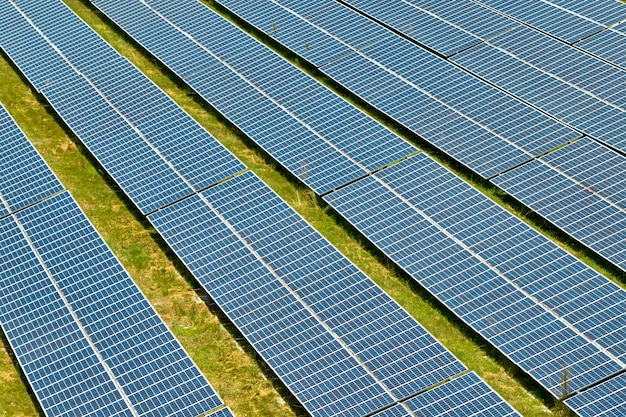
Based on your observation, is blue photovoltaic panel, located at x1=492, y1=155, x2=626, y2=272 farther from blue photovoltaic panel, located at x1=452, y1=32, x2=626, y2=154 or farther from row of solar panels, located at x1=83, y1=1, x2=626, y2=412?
blue photovoltaic panel, located at x1=452, y1=32, x2=626, y2=154

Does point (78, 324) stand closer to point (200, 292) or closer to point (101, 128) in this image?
point (200, 292)

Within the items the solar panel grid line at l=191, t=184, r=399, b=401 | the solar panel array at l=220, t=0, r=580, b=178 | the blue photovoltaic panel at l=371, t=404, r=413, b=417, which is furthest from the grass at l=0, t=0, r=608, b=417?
the solar panel array at l=220, t=0, r=580, b=178

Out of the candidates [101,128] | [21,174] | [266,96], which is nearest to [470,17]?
[266,96]

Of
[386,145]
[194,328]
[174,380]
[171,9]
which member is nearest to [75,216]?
[194,328]

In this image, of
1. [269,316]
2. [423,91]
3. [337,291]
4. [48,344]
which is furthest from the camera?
[423,91]

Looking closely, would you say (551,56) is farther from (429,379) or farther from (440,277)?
(429,379)

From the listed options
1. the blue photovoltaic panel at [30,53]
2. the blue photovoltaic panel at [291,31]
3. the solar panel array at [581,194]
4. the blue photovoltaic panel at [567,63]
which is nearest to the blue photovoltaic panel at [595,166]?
the solar panel array at [581,194]

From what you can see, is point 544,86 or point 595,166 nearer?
point 595,166
